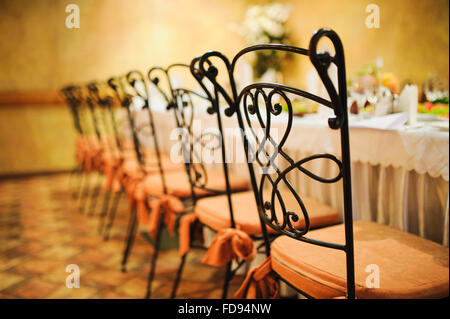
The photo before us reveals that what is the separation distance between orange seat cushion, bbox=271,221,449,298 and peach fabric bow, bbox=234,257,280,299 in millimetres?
32

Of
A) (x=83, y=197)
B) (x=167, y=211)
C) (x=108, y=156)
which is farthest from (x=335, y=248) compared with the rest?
(x=83, y=197)

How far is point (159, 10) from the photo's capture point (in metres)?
5.21

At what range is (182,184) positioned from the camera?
182 cm

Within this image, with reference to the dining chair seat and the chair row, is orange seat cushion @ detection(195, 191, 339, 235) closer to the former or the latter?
the chair row

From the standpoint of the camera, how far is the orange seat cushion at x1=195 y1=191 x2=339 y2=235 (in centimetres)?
128

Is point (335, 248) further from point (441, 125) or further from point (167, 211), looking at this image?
point (167, 211)

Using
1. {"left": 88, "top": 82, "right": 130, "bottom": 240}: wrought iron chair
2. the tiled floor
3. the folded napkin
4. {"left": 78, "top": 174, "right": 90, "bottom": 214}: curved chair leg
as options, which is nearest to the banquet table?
the folded napkin

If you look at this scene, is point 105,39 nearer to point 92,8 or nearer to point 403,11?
point 92,8

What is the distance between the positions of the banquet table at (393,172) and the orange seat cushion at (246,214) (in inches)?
8.2

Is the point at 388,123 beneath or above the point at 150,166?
above

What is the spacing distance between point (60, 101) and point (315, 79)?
398 cm

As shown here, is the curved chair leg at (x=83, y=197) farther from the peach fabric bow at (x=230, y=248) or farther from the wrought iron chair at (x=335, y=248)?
the wrought iron chair at (x=335, y=248)

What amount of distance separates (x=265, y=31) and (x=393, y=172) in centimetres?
321
